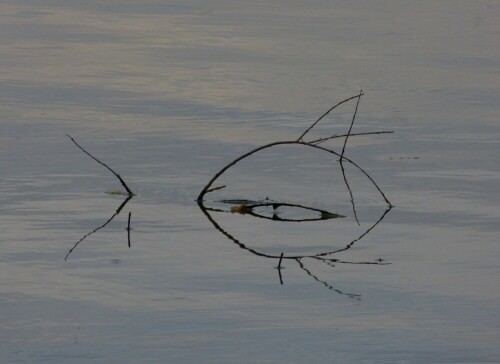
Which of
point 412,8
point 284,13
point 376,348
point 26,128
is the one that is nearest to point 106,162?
point 26,128

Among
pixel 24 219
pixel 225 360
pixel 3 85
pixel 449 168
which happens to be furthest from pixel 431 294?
pixel 3 85

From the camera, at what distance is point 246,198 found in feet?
20.9

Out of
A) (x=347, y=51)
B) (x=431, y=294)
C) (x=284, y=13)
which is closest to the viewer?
(x=431, y=294)

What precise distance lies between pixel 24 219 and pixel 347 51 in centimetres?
534

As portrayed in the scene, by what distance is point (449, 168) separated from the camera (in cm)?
708

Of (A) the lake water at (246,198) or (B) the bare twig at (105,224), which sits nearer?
(A) the lake water at (246,198)

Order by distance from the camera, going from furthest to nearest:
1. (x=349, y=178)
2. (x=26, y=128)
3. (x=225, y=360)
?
1. (x=26, y=128)
2. (x=349, y=178)
3. (x=225, y=360)

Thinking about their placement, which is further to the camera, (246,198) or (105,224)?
(246,198)

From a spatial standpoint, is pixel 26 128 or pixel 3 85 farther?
pixel 3 85

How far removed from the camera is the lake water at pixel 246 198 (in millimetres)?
4473

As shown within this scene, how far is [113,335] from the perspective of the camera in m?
4.39

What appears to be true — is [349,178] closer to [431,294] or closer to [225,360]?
[431,294]

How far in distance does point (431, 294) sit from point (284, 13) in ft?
28.0

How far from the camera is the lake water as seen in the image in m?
4.47
